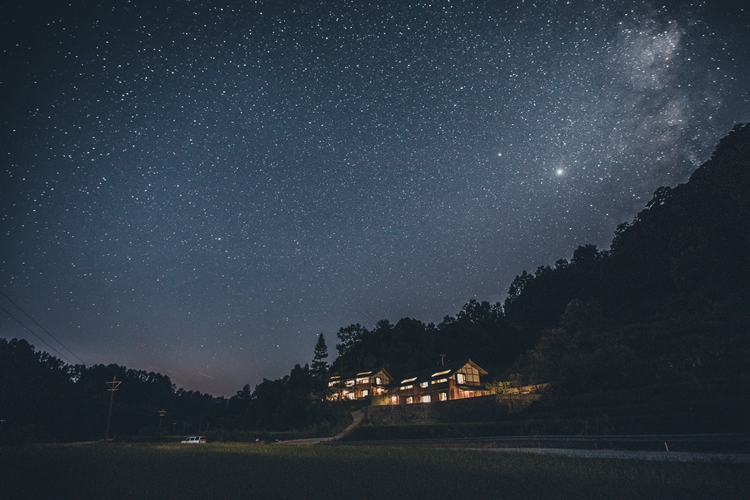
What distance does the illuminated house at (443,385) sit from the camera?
180 ft

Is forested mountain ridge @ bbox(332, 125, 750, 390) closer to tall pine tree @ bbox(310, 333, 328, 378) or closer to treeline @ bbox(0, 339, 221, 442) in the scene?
tall pine tree @ bbox(310, 333, 328, 378)

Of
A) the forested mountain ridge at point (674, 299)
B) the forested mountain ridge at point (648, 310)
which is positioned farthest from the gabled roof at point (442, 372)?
the forested mountain ridge at point (674, 299)

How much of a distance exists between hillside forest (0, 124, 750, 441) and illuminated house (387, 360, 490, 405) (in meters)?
3.57

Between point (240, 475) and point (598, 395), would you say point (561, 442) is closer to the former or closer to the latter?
point (598, 395)

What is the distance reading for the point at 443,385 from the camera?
55.8 m

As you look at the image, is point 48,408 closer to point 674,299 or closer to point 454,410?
point 454,410

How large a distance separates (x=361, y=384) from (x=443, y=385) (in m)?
25.3

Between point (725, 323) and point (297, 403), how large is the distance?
5427cm

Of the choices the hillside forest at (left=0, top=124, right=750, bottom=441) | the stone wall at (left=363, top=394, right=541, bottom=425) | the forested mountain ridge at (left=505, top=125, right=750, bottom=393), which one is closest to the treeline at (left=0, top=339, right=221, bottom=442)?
the hillside forest at (left=0, top=124, right=750, bottom=441)

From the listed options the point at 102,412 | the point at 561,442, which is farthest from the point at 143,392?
the point at 561,442

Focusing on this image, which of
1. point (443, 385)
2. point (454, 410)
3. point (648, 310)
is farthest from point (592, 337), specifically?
point (443, 385)

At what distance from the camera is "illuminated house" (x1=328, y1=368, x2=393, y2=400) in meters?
72.9

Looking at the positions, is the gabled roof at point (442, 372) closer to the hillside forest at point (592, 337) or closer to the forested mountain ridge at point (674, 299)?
the hillside forest at point (592, 337)

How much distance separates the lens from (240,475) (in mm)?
9031
